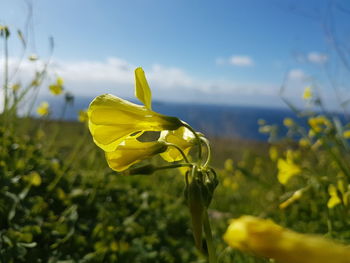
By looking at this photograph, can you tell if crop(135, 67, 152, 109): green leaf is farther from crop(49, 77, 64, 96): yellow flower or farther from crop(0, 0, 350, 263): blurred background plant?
crop(49, 77, 64, 96): yellow flower

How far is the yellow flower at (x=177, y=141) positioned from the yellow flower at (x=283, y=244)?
63 centimetres

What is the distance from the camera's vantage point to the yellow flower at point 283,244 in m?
0.30

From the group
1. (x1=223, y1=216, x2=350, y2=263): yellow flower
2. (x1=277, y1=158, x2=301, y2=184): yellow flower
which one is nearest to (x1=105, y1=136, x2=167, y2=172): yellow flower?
(x1=223, y1=216, x2=350, y2=263): yellow flower

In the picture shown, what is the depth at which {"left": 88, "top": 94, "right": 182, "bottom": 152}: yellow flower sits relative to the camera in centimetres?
89

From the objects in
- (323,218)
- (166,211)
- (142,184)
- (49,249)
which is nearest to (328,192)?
(49,249)

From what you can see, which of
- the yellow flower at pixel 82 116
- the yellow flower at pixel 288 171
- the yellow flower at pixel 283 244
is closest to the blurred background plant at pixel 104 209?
the yellow flower at pixel 288 171

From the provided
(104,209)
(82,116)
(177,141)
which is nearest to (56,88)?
(82,116)

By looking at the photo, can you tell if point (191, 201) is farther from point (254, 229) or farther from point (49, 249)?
point (49, 249)

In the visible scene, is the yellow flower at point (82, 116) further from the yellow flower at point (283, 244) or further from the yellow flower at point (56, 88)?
the yellow flower at point (283, 244)

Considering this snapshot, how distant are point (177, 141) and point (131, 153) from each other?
0.59 ft

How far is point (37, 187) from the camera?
247 cm

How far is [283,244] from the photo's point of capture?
31 cm

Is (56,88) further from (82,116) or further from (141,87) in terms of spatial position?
(141,87)

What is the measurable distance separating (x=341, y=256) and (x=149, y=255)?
76.9 inches
